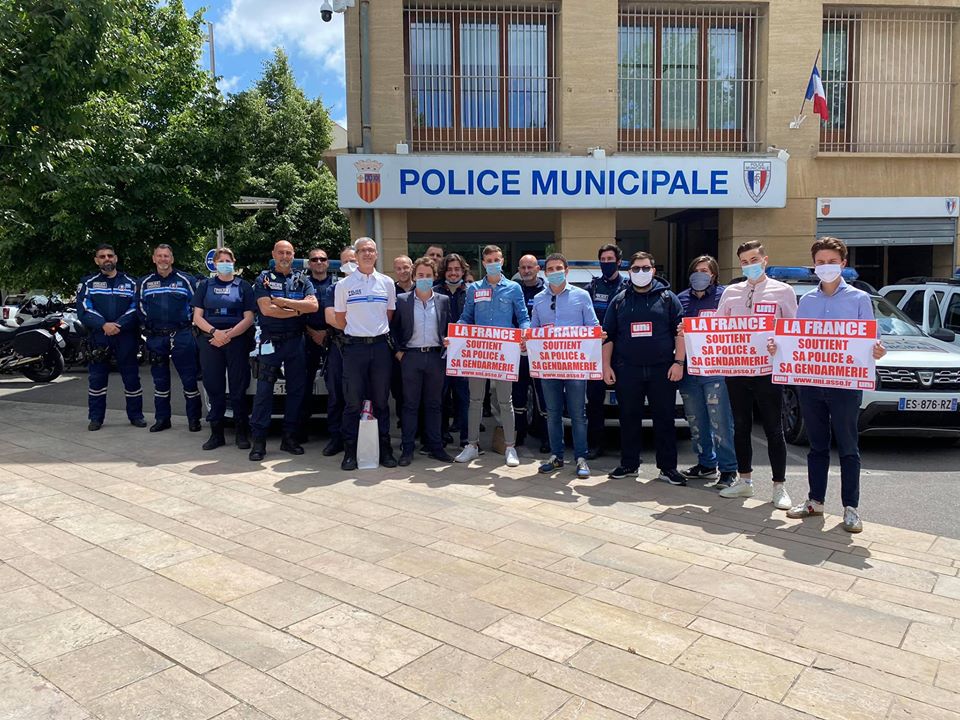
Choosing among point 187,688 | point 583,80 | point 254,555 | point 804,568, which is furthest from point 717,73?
point 187,688

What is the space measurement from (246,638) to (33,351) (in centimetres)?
1172

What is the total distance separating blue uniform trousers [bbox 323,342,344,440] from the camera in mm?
7559

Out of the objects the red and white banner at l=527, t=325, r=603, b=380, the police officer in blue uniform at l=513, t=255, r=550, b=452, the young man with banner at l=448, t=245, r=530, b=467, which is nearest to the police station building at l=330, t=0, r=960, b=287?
the police officer in blue uniform at l=513, t=255, r=550, b=452

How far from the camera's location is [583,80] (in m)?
14.7

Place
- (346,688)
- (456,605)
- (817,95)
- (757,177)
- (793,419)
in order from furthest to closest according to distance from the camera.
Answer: (757,177), (817,95), (793,419), (456,605), (346,688)

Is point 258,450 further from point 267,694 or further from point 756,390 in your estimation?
point 756,390

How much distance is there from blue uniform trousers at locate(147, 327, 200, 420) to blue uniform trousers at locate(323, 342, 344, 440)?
1805mm

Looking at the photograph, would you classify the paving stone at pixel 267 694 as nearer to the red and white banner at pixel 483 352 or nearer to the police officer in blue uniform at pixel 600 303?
the red and white banner at pixel 483 352

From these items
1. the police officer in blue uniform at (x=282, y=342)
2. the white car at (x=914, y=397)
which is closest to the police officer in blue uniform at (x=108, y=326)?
the police officer in blue uniform at (x=282, y=342)

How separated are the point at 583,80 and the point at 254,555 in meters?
12.5

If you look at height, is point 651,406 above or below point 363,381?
below

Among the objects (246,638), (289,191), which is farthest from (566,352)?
(289,191)

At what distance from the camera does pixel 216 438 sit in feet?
25.3

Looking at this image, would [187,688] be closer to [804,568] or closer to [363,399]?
[804,568]
